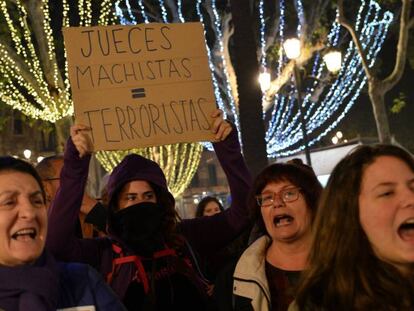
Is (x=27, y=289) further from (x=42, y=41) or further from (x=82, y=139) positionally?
(x=42, y=41)

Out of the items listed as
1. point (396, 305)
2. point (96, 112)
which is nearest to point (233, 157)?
point (96, 112)

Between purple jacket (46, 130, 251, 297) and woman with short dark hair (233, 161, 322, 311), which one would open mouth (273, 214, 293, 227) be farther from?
purple jacket (46, 130, 251, 297)

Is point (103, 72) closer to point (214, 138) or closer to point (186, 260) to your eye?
point (214, 138)

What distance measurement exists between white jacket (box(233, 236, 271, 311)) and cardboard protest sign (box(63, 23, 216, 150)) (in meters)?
0.78

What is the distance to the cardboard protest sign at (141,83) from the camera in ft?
12.0

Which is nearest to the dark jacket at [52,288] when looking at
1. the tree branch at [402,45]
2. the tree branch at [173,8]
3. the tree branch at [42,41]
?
the tree branch at [42,41]

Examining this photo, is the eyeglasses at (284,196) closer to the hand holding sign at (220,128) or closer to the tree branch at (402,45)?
the hand holding sign at (220,128)

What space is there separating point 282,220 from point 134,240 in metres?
0.80

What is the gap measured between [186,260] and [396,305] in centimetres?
149

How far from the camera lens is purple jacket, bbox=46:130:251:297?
3404 millimetres

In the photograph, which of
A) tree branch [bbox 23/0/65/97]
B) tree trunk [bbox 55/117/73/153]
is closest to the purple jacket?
tree branch [bbox 23/0/65/97]

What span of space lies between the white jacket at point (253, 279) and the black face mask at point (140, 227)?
48 cm

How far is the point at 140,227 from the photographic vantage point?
3432 millimetres

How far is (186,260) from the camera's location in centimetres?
354
